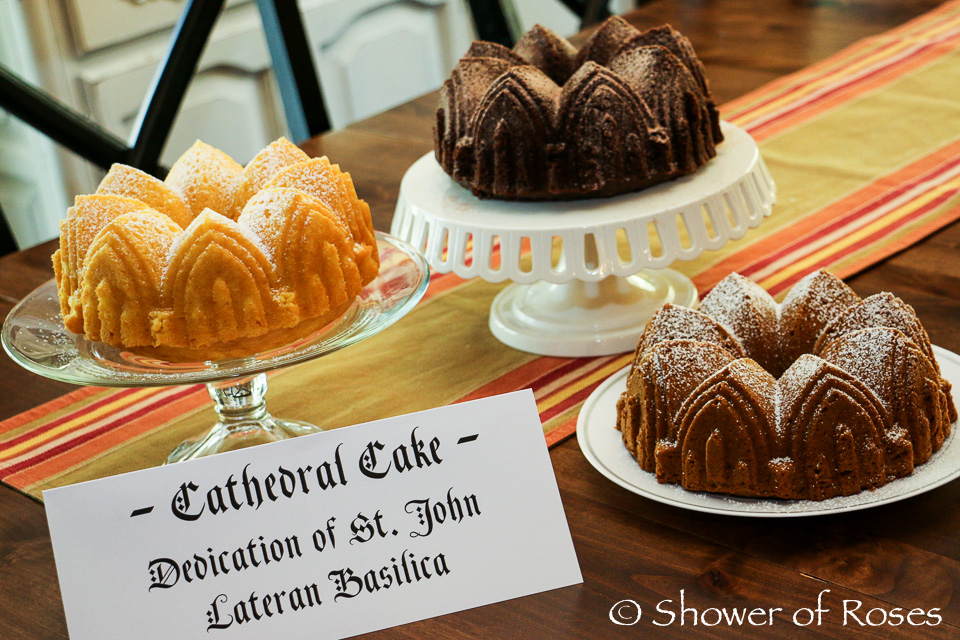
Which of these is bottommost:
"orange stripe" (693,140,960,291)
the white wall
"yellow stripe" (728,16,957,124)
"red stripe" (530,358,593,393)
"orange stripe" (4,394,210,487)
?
the white wall

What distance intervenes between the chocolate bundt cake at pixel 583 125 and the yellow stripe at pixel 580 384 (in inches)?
6.3

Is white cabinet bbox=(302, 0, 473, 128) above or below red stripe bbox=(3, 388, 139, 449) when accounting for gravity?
below

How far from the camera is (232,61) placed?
2680 mm

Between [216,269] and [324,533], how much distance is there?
0.21m

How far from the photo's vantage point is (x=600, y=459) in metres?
0.73

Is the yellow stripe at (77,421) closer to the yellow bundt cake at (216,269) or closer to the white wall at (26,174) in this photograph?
the yellow bundt cake at (216,269)

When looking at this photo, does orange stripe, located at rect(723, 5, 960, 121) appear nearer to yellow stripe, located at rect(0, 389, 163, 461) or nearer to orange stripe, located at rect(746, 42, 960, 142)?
orange stripe, located at rect(746, 42, 960, 142)

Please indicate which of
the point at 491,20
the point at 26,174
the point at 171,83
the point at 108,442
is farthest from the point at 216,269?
the point at 26,174

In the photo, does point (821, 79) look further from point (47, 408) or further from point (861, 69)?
point (47, 408)

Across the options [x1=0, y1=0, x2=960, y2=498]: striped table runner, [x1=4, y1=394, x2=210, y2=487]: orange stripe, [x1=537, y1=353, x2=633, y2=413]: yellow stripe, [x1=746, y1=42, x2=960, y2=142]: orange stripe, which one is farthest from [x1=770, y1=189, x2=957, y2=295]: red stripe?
[x1=4, y1=394, x2=210, y2=487]: orange stripe

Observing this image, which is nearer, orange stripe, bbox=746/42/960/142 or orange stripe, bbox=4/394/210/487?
orange stripe, bbox=4/394/210/487

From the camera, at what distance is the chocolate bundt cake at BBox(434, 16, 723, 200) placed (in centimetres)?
90

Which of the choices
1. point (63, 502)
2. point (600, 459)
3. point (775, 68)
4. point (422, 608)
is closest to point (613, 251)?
point (600, 459)

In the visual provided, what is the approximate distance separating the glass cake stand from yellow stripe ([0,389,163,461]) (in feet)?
0.46
